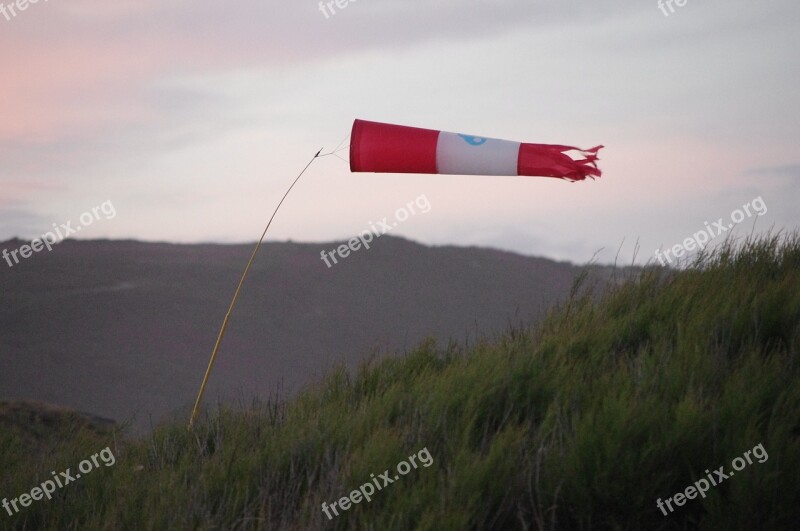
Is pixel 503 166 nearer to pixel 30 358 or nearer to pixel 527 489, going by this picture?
pixel 527 489

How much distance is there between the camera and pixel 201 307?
14.2 meters

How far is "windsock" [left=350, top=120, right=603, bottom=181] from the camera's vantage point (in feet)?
17.2

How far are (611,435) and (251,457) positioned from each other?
1961 millimetres

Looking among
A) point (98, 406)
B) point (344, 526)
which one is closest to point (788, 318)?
point (344, 526)

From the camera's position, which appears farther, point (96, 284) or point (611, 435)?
point (96, 284)

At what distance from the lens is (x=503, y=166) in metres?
5.34

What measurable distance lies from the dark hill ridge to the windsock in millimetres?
5778

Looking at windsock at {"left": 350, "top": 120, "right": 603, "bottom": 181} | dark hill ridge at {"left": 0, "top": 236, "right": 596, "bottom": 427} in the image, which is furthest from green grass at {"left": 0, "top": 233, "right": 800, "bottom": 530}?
dark hill ridge at {"left": 0, "top": 236, "right": 596, "bottom": 427}

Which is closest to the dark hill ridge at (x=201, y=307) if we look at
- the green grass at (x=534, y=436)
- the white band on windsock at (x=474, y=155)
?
the green grass at (x=534, y=436)

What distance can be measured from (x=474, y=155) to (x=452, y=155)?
150mm

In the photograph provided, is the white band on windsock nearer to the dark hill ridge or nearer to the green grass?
the green grass

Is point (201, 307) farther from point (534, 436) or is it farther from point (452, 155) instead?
point (534, 436)

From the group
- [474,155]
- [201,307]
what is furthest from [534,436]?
[201,307]

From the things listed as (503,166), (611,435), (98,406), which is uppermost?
(503,166)
